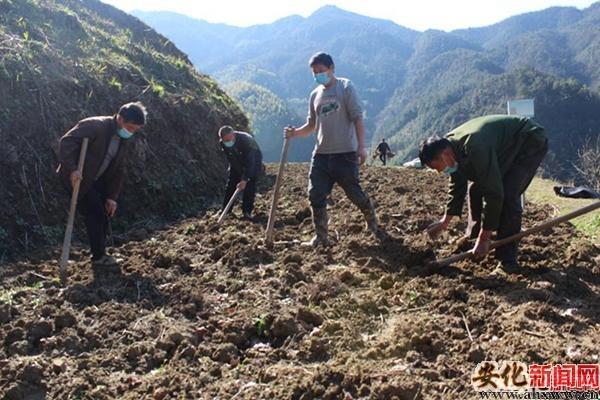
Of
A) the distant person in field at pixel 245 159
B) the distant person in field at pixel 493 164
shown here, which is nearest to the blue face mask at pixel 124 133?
the distant person in field at pixel 245 159

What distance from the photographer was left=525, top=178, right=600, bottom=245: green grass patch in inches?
234

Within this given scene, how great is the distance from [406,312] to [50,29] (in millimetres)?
9104

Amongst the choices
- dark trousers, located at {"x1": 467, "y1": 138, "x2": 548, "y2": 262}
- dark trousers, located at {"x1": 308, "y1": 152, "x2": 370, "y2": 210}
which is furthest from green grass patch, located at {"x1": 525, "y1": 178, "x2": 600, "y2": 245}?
dark trousers, located at {"x1": 308, "y1": 152, "x2": 370, "y2": 210}

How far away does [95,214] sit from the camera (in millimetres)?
5098

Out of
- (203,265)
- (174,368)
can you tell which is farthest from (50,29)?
(174,368)

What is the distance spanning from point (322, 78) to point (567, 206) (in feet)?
15.5

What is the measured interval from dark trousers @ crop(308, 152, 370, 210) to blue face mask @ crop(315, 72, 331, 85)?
28.5 inches

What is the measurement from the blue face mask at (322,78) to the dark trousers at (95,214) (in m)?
2.31

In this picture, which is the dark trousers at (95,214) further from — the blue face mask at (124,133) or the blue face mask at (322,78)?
the blue face mask at (322,78)

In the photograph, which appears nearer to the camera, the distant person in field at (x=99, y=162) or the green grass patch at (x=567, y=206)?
the distant person in field at (x=99, y=162)

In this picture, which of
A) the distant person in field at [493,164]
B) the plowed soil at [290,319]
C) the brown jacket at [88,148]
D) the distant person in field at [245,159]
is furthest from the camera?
the distant person in field at [245,159]

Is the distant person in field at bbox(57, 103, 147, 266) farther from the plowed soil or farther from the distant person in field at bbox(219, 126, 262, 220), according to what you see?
the distant person in field at bbox(219, 126, 262, 220)

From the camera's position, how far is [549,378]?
2904 millimetres

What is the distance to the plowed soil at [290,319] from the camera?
10.1ft
